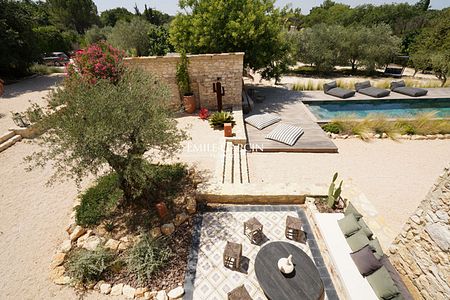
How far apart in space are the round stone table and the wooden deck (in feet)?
Result: 19.9

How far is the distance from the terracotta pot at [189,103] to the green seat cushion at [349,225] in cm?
1065

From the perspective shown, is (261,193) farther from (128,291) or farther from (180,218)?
(128,291)

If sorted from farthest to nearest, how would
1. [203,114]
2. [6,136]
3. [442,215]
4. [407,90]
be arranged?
[407,90] < [203,114] < [6,136] < [442,215]

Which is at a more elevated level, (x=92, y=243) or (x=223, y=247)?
(x=92, y=243)

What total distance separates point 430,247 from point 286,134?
7514 mm

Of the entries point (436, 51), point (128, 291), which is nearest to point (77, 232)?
point (128, 291)

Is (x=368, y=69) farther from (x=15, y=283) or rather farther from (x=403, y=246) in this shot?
(x=15, y=283)

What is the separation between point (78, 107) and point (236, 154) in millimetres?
6315

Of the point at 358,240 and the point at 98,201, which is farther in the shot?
the point at 98,201

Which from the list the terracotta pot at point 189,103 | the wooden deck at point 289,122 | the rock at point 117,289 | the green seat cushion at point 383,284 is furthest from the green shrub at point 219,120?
the green seat cushion at point 383,284

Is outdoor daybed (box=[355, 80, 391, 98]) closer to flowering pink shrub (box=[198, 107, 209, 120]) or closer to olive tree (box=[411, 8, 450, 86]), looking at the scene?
olive tree (box=[411, 8, 450, 86])

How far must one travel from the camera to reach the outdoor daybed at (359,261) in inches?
178

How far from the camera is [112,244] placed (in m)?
5.78

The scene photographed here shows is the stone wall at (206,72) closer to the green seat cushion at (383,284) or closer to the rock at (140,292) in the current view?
the rock at (140,292)
